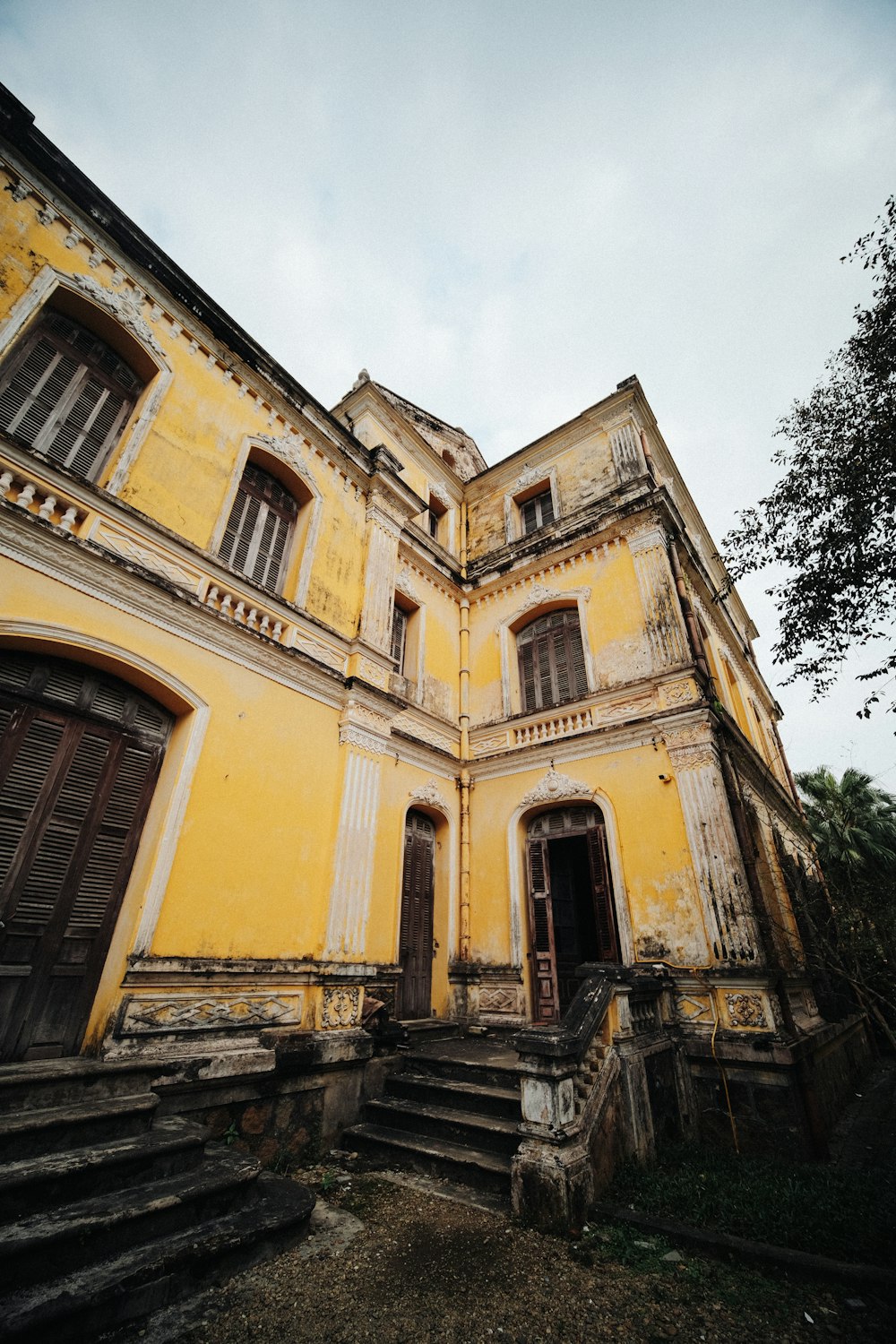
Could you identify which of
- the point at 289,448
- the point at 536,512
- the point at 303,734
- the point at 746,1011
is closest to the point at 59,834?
the point at 303,734

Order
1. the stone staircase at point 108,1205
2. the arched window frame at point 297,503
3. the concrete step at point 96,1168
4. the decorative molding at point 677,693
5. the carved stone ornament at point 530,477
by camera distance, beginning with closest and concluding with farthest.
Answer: the stone staircase at point 108,1205
the concrete step at point 96,1168
the arched window frame at point 297,503
the decorative molding at point 677,693
the carved stone ornament at point 530,477

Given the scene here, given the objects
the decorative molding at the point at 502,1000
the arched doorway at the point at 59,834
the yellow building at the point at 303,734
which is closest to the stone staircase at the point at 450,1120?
the yellow building at the point at 303,734

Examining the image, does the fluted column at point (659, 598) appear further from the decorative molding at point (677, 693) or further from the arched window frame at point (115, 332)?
the arched window frame at point (115, 332)

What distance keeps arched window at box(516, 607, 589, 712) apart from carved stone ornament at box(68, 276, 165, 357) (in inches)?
286

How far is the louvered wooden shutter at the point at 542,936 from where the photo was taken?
8.31 meters

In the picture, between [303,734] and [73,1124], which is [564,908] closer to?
[303,734]

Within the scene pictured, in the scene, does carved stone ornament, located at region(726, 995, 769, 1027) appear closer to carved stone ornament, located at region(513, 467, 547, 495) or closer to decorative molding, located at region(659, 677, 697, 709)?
decorative molding, located at region(659, 677, 697, 709)

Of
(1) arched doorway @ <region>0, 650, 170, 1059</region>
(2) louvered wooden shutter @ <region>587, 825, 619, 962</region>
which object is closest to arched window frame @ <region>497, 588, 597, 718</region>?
(2) louvered wooden shutter @ <region>587, 825, 619, 962</region>

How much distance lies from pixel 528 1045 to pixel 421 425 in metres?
12.8

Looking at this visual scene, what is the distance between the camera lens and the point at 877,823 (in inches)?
703

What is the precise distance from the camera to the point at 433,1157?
5.06 m

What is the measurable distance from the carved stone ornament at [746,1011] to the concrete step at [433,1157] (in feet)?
10.4

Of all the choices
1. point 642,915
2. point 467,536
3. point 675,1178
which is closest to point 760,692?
point 467,536

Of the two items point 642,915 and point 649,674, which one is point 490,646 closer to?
point 649,674
